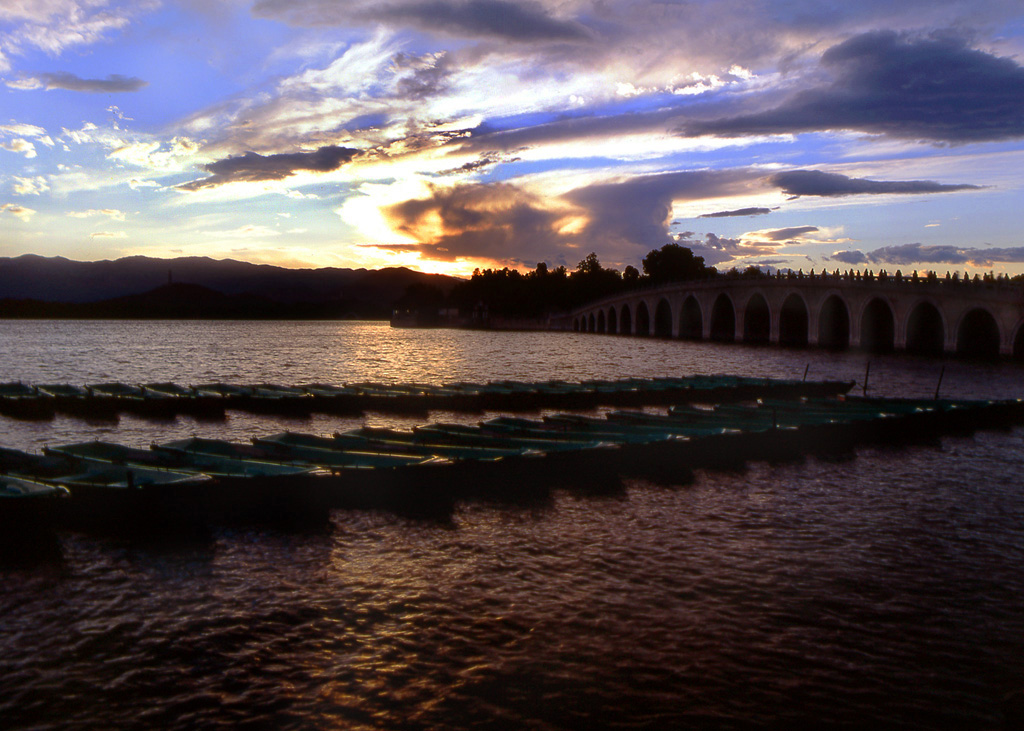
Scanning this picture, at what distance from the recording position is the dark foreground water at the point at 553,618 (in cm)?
1189

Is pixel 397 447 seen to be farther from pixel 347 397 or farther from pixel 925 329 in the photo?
pixel 925 329

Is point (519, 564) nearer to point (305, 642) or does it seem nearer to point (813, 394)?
point (305, 642)

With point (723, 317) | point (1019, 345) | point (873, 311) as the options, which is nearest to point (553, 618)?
point (1019, 345)

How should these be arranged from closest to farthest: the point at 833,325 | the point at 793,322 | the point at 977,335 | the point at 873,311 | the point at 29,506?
the point at 29,506, the point at 977,335, the point at 873,311, the point at 833,325, the point at 793,322

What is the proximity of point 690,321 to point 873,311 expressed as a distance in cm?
6760

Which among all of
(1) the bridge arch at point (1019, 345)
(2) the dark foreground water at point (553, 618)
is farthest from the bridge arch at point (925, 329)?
(2) the dark foreground water at point (553, 618)

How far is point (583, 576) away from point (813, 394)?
40.6 meters

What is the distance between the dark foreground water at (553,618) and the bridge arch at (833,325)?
94.8m

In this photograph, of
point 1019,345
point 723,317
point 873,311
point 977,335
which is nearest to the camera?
point 1019,345

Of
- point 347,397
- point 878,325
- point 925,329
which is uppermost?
point 878,325

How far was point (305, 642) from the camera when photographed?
45.5 ft

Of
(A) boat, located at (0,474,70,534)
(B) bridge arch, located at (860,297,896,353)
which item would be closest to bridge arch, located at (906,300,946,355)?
(B) bridge arch, located at (860,297,896,353)

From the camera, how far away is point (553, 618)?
15.0 meters

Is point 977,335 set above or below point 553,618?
above
